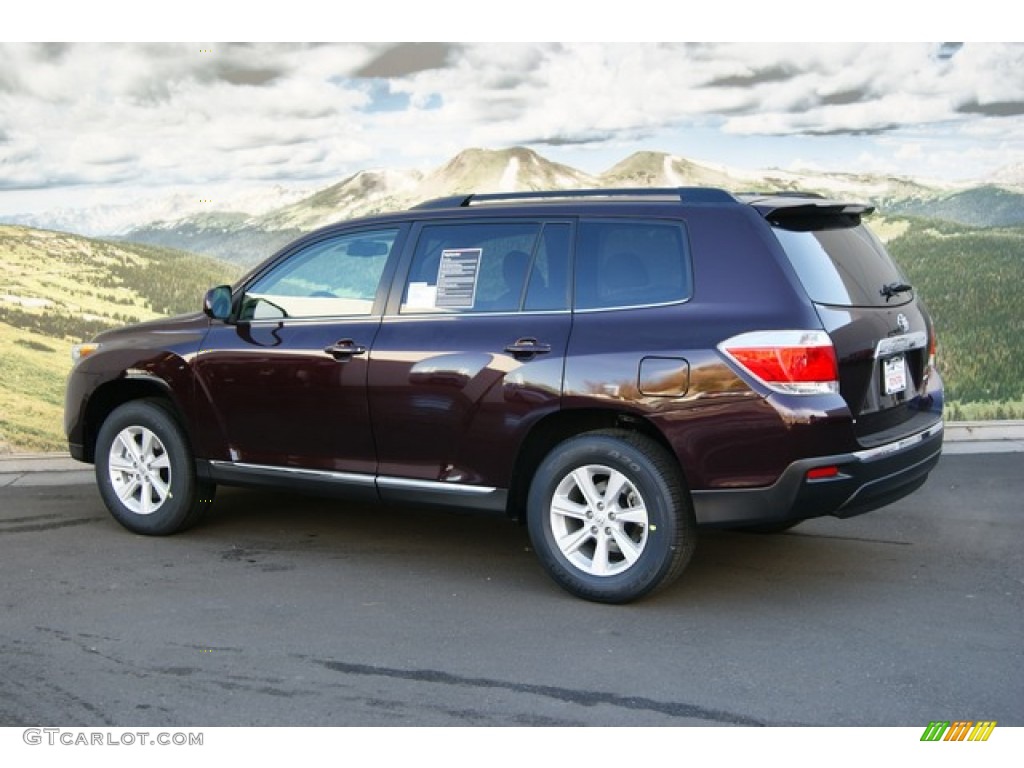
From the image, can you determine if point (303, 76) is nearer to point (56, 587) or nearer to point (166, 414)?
point (166, 414)

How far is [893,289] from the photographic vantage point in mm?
6047

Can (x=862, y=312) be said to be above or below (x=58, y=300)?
below

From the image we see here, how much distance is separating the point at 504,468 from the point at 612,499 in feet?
1.83

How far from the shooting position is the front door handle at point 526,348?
19.2ft

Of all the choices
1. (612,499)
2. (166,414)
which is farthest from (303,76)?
(612,499)

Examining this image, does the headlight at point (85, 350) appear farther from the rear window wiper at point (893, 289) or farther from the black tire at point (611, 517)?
the rear window wiper at point (893, 289)

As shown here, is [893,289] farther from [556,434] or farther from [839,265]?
[556,434]

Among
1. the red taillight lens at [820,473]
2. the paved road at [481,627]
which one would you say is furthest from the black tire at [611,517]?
the red taillight lens at [820,473]

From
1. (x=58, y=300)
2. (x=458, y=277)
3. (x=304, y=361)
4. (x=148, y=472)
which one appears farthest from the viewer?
(x=58, y=300)

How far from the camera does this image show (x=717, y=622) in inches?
220

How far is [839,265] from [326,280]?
2527mm

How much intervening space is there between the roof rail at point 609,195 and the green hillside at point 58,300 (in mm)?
4803

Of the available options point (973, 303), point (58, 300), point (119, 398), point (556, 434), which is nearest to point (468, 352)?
point (556, 434)
